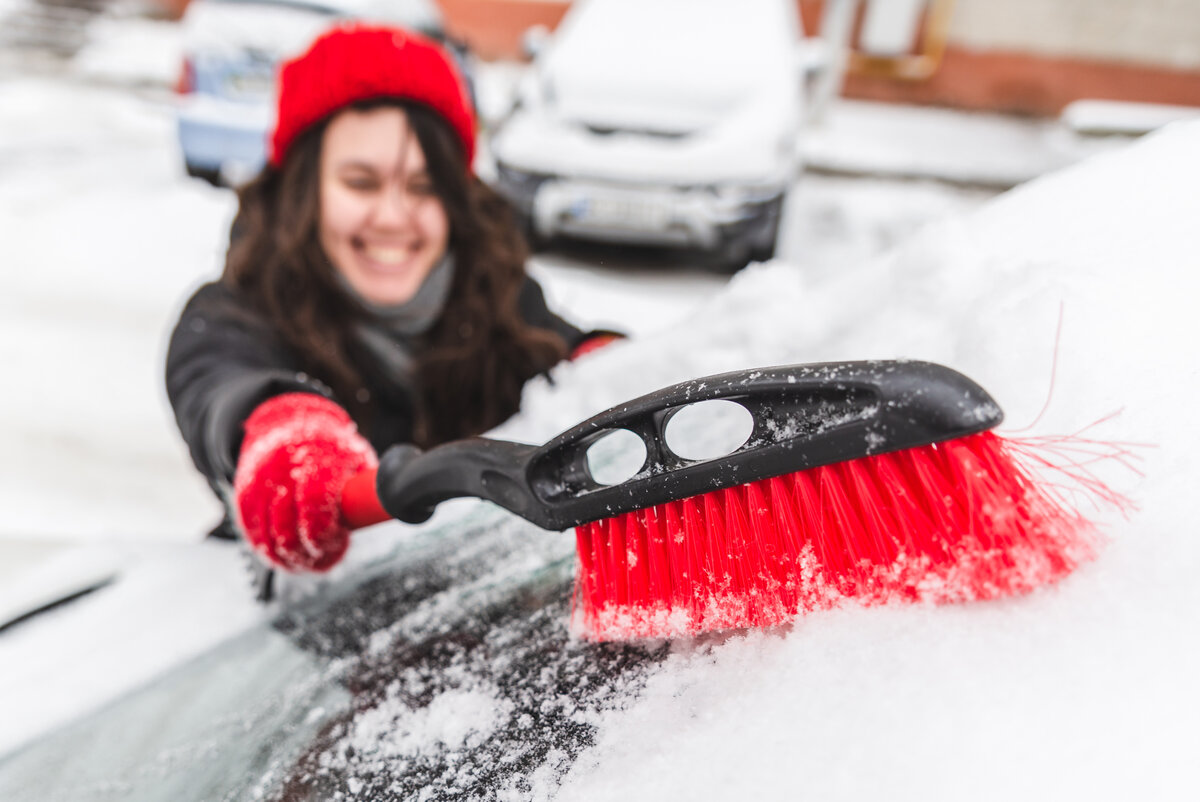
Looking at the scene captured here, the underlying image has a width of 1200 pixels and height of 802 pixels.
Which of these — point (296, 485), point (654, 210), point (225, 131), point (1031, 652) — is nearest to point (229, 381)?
point (296, 485)

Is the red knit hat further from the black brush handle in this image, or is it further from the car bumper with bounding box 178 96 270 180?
the car bumper with bounding box 178 96 270 180

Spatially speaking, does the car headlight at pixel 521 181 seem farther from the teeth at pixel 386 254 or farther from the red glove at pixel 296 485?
the red glove at pixel 296 485

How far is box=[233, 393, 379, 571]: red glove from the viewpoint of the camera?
90cm

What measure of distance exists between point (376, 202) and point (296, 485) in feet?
2.73

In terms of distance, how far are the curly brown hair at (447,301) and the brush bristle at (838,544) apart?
1.11 metres

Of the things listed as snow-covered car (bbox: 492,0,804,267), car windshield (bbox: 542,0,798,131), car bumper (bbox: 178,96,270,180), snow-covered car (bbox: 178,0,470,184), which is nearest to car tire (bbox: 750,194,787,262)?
snow-covered car (bbox: 492,0,804,267)

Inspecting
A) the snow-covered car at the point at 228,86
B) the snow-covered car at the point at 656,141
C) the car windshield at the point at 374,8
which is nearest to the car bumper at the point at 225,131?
the snow-covered car at the point at 228,86

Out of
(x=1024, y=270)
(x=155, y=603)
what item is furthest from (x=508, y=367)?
(x=1024, y=270)

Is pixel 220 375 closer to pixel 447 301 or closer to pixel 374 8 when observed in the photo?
pixel 447 301

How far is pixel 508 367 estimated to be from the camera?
185 centimetres

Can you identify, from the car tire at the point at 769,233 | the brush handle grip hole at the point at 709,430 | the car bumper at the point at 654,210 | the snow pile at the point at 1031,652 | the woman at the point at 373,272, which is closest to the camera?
the snow pile at the point at 1031,652

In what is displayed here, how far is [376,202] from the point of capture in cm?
157

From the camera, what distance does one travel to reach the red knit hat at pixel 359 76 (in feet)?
4.95

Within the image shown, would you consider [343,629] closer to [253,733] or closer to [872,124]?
[253,733]
